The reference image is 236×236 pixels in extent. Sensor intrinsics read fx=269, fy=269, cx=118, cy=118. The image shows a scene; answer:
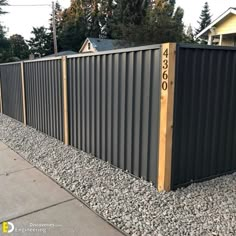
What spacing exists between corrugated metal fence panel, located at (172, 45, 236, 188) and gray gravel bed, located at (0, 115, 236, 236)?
240 millimetres

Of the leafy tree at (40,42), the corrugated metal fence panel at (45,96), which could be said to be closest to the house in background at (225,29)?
the corrugated metal fence panel at (45,96)

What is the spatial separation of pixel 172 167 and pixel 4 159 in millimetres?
3165

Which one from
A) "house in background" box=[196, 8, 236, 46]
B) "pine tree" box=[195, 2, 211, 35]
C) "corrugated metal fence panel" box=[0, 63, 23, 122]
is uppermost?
"pine tree" box=[195, 2, 211, 35]

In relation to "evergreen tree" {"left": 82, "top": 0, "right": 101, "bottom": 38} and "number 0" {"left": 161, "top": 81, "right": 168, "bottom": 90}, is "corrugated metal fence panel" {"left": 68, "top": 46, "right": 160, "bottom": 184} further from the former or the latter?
"evergreen tree" {"left": 82, "top": 0, "right": 101, "bottom": 38}

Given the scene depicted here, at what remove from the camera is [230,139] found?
3900mm

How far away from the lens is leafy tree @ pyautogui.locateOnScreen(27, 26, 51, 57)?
42.4 m

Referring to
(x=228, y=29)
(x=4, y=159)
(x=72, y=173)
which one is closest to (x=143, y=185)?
(x=72, y=173)

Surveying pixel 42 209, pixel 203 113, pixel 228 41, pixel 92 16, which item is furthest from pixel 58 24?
pixel 42 209

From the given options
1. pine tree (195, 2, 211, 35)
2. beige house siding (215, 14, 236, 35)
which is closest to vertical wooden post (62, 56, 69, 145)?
beige house siding (215, 14, 236, 35)

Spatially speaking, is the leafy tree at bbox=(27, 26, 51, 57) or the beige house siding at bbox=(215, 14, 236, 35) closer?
the beige house siding at bbox=(215, 14, 236, 35)

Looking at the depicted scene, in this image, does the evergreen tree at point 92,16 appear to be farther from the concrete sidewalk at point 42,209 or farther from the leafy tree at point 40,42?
the concrete sidewalk at point 42,209

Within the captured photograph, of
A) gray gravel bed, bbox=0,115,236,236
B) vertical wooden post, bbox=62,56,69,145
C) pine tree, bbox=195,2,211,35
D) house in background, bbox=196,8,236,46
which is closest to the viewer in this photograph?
gray gravel bed, bbox=0,115,236,236

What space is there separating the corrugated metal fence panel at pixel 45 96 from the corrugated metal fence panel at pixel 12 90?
707mm

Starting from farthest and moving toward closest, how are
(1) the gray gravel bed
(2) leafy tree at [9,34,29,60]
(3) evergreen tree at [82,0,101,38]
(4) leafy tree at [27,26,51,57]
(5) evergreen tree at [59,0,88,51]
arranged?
1. (3) evergreen tree at [82,0,101,38]
2. (4) leafy tree at [27,26,51,57]
3. (5) evergreen tree at [59,0,88,51]
4. (2) leafy tree at [9,34,29,60]
5. (1) the gray gravel bed
